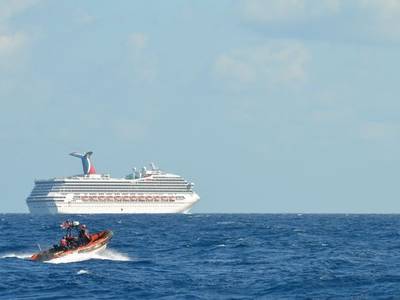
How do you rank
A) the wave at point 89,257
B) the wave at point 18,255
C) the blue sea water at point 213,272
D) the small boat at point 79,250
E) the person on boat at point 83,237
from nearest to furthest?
the blue sea water at point 213,272
the wave at point 89,257
the small boat at point 79,250
the person on boat at point 83,237
the wave at point 18,255

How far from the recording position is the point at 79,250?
65.7 m

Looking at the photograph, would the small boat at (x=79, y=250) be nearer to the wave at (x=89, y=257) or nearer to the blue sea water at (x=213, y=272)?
the wave at (x=89, y=257)

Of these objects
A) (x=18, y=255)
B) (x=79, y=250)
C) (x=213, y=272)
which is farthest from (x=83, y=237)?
(x=213, y=272)

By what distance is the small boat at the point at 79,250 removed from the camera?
64.5m

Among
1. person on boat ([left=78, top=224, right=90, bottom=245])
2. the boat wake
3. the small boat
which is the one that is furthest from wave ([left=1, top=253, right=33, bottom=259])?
person on boat ([left=78, top=224, right=90, bottom=245])

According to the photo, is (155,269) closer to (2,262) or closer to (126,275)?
(126,275)

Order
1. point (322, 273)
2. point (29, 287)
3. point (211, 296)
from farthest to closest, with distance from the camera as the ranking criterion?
point (322, 273) → point (29, 287) → point (211, 296)

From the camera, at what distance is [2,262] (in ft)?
210

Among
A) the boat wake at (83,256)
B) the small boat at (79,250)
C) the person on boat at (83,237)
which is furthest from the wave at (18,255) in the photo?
the person on boat at (83,237)

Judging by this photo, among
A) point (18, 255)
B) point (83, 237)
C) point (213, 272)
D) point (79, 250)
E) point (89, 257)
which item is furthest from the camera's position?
point (18, 255)

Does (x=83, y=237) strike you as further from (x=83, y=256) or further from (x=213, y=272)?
(x=213, y=272)

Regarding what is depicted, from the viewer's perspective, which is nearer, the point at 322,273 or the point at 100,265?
the point at 322,273

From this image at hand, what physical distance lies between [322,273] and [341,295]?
803 cm

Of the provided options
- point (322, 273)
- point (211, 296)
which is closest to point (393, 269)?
point (322, 273)
